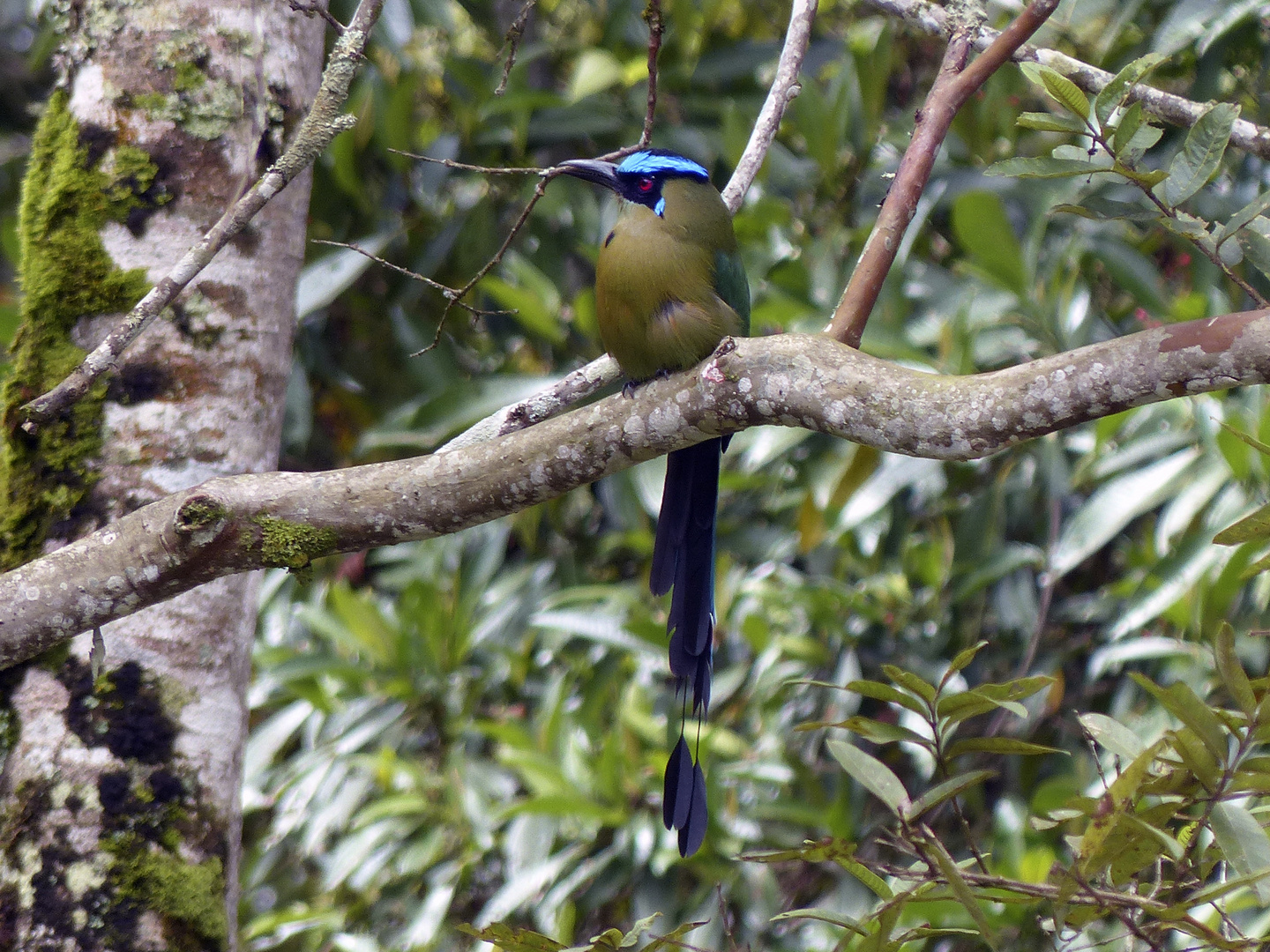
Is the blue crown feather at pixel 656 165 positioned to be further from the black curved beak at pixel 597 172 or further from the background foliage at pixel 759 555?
the background foliage at pixel 759 555

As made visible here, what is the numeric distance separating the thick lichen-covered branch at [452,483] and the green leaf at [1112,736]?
0.33m

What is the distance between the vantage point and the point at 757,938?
237cm

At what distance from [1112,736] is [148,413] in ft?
4.18

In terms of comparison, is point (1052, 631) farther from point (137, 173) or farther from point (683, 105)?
point (137, 173)

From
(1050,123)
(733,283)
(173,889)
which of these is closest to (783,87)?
(733,283)

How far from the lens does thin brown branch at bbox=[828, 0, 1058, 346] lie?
50.6 inches

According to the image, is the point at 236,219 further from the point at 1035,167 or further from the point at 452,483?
the point at 1035,167

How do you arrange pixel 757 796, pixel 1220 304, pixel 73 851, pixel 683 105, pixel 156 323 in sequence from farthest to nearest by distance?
pixel 683 105 < pixel 757 796 < pixel 1220 304 < pixel 156 323 < pixel 73 851

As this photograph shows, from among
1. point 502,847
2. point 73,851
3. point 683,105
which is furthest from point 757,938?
point 683,105

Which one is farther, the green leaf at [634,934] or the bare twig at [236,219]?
the bare twig at [236,219]

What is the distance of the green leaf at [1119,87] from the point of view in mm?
1146

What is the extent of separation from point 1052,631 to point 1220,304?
0.83 metres

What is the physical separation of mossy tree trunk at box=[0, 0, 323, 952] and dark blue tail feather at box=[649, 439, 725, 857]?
2.06ft

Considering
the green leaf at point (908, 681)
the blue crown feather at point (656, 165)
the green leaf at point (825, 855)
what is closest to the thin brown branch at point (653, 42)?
the blue crown feather at point (656, 165)
